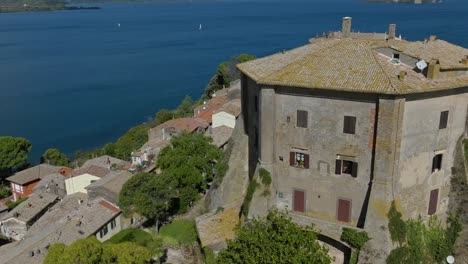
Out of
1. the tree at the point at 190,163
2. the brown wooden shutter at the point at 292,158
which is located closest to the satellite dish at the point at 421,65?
the brown wooden shutter at the point at 292,158

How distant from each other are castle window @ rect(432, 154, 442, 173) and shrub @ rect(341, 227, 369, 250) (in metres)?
5.34

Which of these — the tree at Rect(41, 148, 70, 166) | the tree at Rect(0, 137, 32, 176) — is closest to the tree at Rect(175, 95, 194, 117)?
the tree at Rect(41, 148, 70, 166)

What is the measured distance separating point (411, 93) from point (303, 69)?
5752mm

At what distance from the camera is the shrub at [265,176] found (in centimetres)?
2598

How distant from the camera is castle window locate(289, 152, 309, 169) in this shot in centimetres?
2500

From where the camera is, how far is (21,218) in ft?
138

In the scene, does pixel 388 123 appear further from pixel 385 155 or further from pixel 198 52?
pixel 198 52

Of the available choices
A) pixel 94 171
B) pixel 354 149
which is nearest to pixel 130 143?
pixel 94 171

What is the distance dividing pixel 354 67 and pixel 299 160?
580 centimetres

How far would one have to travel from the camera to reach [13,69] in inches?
4975

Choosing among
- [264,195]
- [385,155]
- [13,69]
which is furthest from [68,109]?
[385,155]

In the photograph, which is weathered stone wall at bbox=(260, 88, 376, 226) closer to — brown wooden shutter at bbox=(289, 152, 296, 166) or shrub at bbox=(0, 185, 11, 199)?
brown wooden shutter at bbox=(289, 152, 296, 166)

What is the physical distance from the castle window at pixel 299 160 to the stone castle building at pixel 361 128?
0.06m

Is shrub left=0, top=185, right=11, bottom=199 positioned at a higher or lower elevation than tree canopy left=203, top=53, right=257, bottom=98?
lower
